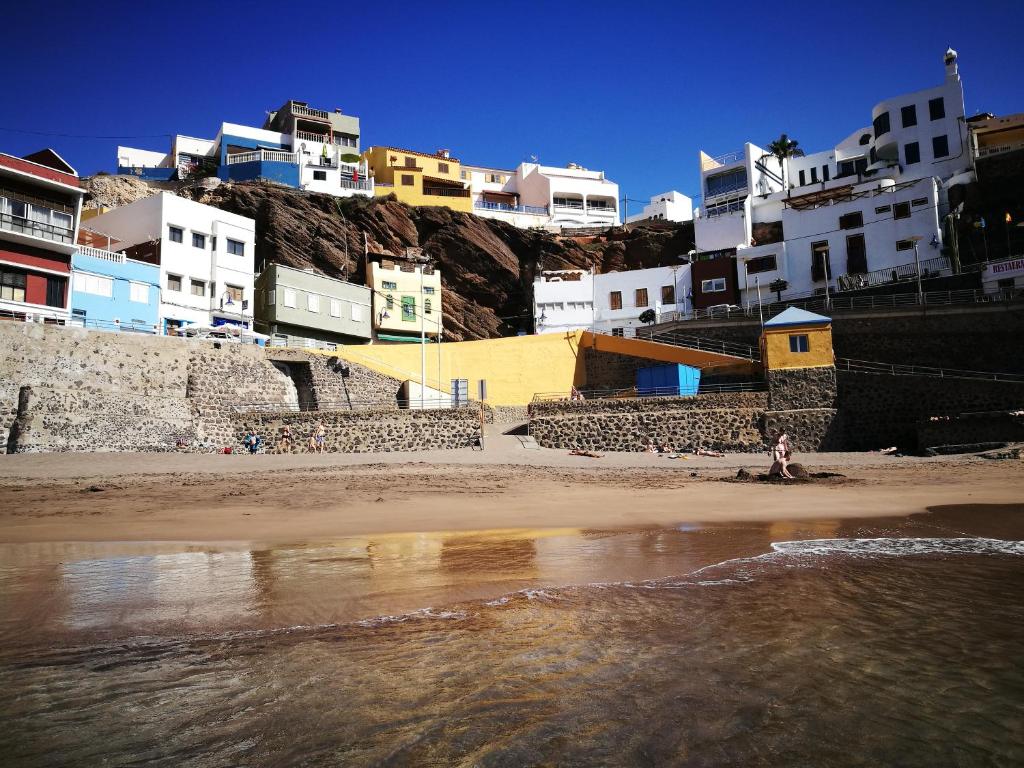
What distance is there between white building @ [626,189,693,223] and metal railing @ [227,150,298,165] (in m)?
32.4

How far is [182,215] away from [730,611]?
38.9 meters

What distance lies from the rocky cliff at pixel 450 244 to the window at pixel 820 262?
33.9 feet

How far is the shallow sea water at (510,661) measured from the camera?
286cm

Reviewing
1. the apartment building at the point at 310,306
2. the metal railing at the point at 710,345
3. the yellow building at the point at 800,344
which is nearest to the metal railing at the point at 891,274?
the metal railing at the point at 710,345

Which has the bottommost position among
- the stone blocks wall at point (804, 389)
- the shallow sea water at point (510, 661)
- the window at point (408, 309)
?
the shallow sea water at point (510, 661)

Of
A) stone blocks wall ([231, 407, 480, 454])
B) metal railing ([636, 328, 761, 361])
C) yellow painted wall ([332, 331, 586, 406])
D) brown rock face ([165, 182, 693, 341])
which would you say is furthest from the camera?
brown rock face ([165, 182, 693, 341])

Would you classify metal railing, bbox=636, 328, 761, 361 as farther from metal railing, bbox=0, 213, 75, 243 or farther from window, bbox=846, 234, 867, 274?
metal railing, bbox=0, 213, 75, 243

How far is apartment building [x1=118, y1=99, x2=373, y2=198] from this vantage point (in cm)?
5028

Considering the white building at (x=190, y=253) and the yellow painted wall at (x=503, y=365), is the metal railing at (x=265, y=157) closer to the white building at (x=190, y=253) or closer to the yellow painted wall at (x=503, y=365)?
the white building at (x=190, y=253)

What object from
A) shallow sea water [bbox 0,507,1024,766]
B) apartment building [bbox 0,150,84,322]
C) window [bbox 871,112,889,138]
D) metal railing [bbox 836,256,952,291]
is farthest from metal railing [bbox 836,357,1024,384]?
apartment building [bbox 0,150,84,322]

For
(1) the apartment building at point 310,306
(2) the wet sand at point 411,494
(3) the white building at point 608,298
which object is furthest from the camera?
(3) the white building at point 608,298

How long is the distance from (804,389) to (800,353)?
1571mm

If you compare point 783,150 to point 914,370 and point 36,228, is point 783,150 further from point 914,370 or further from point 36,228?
point 36,228

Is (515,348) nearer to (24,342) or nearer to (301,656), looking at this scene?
(24,342)
